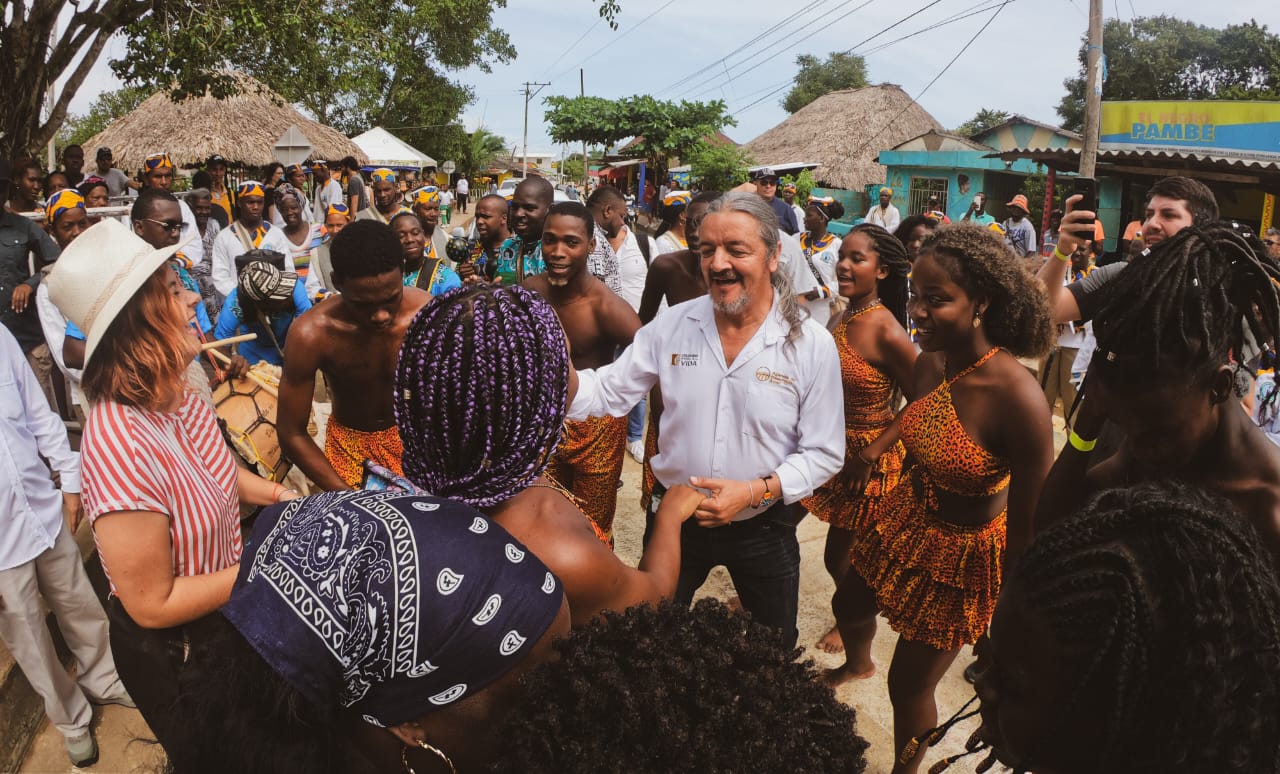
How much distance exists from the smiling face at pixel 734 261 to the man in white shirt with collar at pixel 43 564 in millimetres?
2424

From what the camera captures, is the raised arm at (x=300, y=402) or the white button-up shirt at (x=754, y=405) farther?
the raised arm at (x=300, y=402)

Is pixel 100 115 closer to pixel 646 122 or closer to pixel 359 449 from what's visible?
pixel 646 122

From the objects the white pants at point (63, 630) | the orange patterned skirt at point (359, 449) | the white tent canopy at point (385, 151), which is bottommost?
the white pants at point (63, 630)

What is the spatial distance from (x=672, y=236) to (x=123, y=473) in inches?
244

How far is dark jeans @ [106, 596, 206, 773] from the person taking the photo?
7.00 ft

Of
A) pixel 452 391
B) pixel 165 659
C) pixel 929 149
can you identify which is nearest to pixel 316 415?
pixel 165 659

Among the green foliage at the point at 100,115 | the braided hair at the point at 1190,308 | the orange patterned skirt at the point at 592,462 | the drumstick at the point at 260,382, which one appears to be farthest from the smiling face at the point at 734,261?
the green foliage at the point at 100,115

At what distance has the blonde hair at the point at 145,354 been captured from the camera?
206 cm

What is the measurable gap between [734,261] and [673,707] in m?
1.89

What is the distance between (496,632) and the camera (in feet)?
4.10

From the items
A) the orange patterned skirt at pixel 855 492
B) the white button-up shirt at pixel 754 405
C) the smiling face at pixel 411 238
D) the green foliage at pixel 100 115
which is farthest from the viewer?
the green foliage at pixel 100 115

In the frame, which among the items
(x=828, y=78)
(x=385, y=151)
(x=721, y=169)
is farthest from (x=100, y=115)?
(x=828, y=78)

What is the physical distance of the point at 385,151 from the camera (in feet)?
103

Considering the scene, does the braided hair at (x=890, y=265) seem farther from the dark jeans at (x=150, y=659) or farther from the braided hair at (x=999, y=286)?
the dark jeans at (x=150, y=659)
